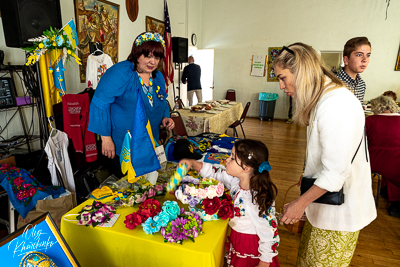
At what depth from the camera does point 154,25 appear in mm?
5766

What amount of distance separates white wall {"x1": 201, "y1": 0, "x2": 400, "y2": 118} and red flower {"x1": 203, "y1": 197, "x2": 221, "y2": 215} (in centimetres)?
730

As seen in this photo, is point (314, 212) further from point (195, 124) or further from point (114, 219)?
point (195, 124)

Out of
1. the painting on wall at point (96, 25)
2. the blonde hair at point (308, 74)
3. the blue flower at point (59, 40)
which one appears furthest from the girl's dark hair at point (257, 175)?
the painting on wall at point (96, 25)

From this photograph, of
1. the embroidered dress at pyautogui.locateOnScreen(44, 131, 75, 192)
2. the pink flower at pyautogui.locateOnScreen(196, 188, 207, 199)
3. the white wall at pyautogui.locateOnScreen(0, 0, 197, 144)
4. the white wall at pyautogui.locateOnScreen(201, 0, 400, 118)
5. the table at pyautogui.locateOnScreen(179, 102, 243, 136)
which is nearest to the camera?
the pink flower at pyautogui.locateOnScreen(196, 188, 207, 199)

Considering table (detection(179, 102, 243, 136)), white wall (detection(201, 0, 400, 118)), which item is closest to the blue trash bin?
white wall (detection(201, 0, 400, 118))

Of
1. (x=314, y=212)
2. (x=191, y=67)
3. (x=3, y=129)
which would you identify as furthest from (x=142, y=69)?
(x=191, y=67)

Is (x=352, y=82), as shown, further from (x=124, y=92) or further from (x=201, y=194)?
(x=124, y=92)

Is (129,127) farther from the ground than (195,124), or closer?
farther from the ground

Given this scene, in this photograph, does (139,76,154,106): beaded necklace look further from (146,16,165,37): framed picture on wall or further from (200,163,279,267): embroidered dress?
(146,16,165,37): framed picture on wall

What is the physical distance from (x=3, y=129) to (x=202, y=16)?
7.31 m

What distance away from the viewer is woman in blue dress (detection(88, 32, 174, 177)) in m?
1.74

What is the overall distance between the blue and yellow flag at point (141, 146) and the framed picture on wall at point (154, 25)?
4.60 metres

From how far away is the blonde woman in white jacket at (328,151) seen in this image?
98 centimetres

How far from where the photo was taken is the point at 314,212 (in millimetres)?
1261
